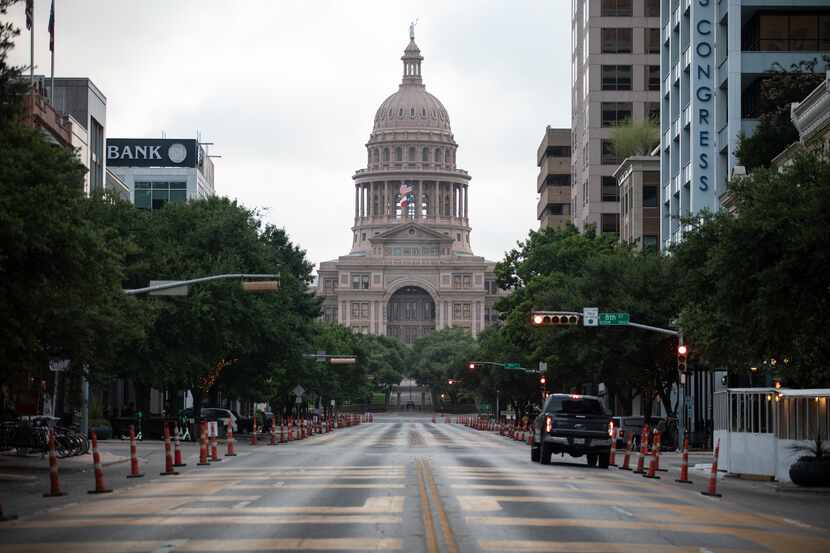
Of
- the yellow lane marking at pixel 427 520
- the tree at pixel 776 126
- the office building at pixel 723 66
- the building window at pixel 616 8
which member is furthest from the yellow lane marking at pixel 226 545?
the building window at pixel 616 8

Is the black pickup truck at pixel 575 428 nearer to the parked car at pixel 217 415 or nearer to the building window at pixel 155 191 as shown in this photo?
the parked car at pixel 217 415

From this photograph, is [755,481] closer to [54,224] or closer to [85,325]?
[85,325]

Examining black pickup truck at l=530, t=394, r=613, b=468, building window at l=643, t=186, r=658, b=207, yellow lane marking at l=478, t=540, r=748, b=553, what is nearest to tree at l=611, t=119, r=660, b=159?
building window at l=643, t=186, r=658, b=207

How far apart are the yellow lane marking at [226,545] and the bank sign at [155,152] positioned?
10318cm

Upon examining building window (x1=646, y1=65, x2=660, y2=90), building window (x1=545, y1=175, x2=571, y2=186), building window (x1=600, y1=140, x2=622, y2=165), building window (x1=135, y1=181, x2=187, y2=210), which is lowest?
building window (x1=135, y1=181, x2=187, y2=210)

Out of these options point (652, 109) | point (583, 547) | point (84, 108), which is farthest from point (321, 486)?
point (652, 109)

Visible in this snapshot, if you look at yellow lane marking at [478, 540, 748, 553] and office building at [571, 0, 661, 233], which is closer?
yellow lane marking at [478, 540, 748, 553]

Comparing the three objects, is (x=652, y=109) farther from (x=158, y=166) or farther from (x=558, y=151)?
(x=158, y=166)

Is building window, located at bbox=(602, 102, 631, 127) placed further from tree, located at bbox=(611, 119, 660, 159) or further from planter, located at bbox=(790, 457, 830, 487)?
planter, located at bbox=(790, 457, 830, 487)

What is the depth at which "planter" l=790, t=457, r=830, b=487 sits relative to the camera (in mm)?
34969

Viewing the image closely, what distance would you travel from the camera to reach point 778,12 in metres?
71.9

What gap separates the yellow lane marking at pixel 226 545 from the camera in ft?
62.4

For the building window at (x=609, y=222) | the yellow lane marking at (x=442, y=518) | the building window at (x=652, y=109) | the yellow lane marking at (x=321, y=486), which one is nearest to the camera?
the yellow lane marking at (x=442, y=518)

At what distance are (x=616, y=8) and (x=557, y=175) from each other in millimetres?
33458
